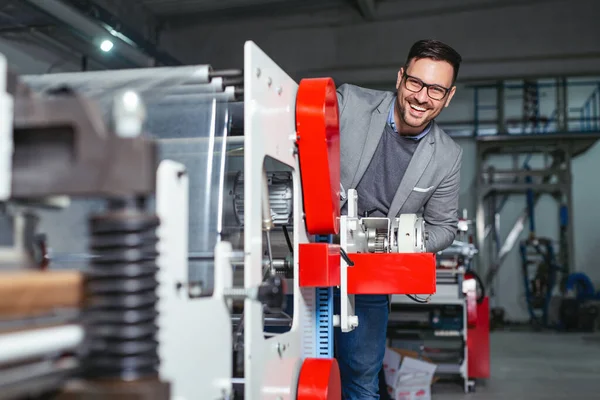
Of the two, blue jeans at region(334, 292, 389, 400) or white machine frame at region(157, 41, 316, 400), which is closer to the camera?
white machine frame at region(157, 41, 316, 400)

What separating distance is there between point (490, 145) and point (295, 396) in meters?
6.79

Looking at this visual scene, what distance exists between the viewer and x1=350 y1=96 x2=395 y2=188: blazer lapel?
202cm

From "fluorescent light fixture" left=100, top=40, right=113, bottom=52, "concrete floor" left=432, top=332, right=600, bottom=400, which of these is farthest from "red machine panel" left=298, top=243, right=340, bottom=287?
"fluorescent light fixture" left=100, top=40, right=113, bottom=52

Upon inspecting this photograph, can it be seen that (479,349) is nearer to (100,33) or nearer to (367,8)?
(367,8)

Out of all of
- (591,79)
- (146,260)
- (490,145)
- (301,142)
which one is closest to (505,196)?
(490,145)

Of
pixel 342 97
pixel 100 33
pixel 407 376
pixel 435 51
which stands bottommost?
pixel 407 376

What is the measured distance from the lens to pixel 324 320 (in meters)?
1.77

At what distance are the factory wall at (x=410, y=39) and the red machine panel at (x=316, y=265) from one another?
492 cm

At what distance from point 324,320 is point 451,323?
100 inches

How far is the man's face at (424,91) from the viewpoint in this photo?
2027 mm

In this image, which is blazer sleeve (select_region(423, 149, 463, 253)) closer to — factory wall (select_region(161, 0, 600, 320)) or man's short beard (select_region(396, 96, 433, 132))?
man's short beard (select_region(396, 96, 433, 132))

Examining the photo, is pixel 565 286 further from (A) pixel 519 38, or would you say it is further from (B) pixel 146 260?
(B) pixel 146 260

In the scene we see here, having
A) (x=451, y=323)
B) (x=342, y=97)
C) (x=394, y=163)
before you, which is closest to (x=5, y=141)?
(x=342, y=97)

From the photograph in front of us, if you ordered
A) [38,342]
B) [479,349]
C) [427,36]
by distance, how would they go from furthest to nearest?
[427,36]
[479,349]
[38,342]
